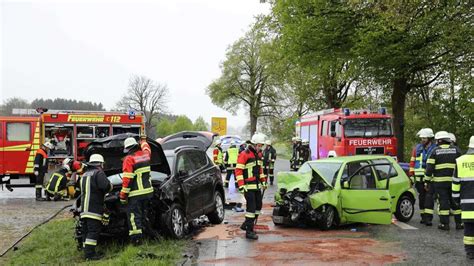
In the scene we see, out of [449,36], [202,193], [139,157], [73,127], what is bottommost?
[202,193]

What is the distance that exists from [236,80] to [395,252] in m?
51.7

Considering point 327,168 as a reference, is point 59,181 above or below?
below

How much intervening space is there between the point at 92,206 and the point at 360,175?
491 centimetres

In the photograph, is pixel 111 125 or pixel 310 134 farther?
pixel 310 134

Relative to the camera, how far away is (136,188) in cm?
763

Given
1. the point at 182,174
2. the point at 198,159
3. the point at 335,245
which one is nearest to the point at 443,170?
the point at 335,245

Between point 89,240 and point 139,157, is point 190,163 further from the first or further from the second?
point 89,240

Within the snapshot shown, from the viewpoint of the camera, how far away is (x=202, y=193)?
937 centimetres

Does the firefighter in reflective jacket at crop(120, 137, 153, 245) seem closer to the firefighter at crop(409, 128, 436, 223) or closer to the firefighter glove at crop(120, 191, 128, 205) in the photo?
the firefighter glove at crop(120, 191, 128, 205)

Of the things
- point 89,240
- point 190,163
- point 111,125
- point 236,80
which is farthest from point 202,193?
point 236,80

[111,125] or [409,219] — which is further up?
[111,125]

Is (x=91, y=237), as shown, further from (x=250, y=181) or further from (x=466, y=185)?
(x=466, y=185)

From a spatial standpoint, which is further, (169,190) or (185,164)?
(185,164)

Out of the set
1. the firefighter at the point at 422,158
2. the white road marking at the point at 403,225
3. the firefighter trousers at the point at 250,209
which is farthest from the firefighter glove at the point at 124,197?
the firefighter at the point at 422,158
